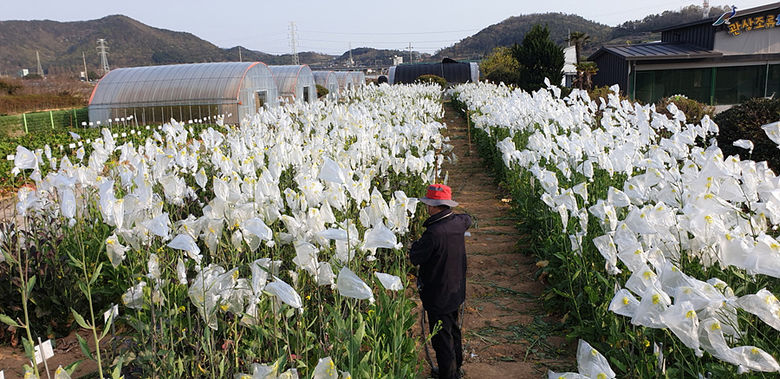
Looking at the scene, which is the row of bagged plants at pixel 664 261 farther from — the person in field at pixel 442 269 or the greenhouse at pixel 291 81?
the greenhouse at pixel 291 81

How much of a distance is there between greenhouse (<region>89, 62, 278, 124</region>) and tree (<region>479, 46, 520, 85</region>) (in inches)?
636

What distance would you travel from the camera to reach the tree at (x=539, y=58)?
2500 cm

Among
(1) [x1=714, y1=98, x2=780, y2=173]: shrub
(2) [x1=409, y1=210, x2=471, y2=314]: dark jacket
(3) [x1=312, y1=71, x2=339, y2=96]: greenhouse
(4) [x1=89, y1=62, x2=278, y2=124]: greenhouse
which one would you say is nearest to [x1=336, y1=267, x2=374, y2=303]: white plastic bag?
(2) [x1=409, y1=210, x2=471, y2=314]: dark jacket

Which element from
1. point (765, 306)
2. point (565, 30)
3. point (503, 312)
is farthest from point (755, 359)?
point (565, 30)

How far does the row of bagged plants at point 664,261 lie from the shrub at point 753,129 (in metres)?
3.01

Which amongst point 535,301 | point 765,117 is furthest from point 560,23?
point 535,301

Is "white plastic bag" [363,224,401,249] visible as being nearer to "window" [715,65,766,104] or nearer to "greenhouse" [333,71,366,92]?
"window" [715,65,766,104]

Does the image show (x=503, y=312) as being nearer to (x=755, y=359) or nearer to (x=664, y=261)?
(x=664, y=261)

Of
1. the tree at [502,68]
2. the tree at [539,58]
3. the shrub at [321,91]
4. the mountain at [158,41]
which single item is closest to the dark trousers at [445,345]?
the tree at [539,58]

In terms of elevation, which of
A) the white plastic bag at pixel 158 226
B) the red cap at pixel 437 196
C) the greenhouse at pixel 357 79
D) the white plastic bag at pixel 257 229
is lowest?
the red cap at pixel 437 196

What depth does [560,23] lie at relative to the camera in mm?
95000

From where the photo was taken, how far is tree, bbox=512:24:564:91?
25000 mm

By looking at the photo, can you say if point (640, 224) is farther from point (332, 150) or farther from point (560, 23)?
point (560, 23)

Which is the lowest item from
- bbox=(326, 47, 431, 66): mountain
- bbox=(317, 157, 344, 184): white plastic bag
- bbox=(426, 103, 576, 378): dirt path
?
bbox=(426, 103, 576, 378): dirt path
